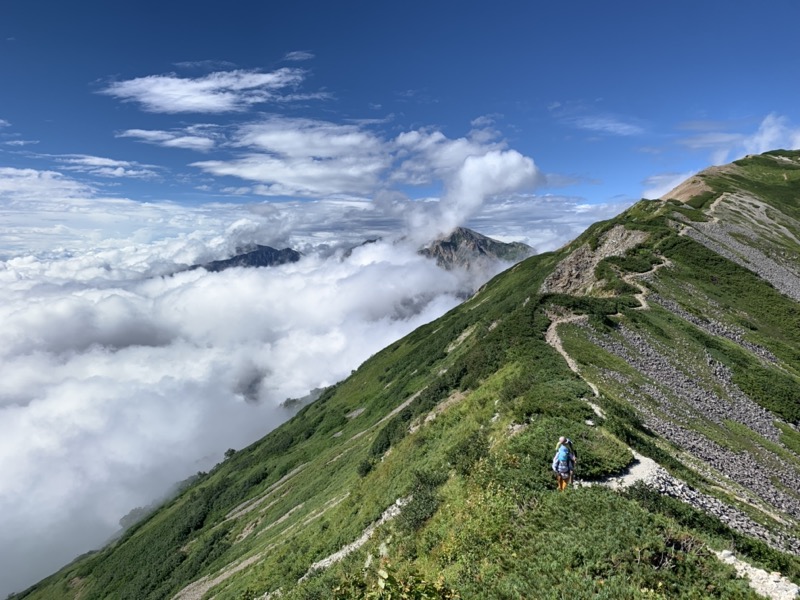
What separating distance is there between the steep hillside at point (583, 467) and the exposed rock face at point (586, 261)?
2.23 ft

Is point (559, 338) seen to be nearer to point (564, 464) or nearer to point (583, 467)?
point (583, 467)

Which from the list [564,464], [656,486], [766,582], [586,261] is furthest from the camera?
[586,261]

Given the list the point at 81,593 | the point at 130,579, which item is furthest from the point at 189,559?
the point at 81,593

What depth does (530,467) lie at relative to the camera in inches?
794

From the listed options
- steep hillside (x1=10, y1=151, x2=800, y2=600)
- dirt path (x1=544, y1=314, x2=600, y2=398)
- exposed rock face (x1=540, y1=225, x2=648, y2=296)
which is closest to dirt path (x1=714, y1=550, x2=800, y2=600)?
steep hillside (x1=10, y1=151, x2=800, y2=600)

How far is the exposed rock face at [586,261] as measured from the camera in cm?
7631

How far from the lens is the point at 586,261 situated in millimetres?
86062

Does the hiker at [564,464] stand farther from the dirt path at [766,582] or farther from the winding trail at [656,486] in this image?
the dirt path at [766,582]

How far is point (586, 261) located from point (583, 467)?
241 feet

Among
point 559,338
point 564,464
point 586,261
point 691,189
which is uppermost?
point 691,189

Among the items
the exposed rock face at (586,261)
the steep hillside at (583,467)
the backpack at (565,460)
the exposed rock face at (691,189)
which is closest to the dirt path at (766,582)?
the steep hillside at (583,467)

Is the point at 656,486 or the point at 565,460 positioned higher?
the point at 565,460

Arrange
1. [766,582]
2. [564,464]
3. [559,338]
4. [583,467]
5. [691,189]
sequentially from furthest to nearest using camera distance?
[691,189] → [559,338] → [583,467] → [564,464] → [766,582]

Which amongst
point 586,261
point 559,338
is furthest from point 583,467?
point 586,261
